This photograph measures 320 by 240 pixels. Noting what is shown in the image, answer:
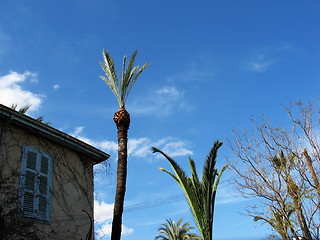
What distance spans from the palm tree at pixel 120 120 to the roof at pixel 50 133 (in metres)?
0.97

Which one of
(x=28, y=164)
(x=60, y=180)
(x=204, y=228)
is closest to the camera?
(x=28, y=164)

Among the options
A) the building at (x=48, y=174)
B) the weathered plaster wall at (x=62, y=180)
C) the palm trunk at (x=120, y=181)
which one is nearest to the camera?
the building at (x=48, y=174)

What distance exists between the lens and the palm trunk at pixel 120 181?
10.1 metres

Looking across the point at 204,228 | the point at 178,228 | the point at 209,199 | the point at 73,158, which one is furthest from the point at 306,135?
the point at 178,228

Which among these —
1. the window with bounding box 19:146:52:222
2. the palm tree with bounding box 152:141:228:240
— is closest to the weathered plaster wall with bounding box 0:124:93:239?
the window with bounding box 19:146:52:222

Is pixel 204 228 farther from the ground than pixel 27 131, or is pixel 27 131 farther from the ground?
pixel 27 131

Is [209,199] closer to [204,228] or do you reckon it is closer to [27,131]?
[204,228]

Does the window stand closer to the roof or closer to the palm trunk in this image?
the roof

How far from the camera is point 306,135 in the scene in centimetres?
1065

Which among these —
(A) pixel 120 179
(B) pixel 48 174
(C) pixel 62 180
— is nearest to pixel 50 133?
(B) pixel 48 174

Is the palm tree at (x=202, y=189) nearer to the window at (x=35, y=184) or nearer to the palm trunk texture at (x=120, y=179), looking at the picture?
the palm trunk texture at (x=120, y=179)

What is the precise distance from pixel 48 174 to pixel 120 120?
10.2 ft

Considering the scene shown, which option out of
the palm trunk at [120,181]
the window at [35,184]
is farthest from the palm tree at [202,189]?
the window at [35,184]

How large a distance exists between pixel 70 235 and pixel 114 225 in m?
1.30
